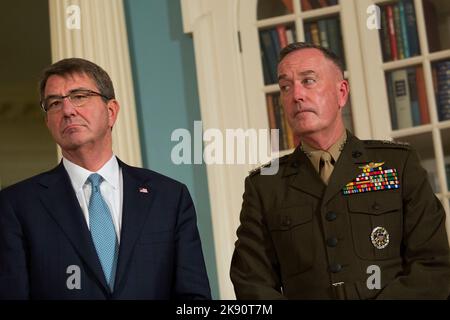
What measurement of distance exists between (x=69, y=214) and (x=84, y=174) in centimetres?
13

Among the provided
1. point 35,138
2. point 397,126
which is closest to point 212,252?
point 397,126

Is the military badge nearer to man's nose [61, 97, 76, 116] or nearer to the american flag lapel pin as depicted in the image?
the american flag lapel pin

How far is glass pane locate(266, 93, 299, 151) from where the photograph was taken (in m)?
3.70

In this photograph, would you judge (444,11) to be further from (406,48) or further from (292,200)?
(292,200)

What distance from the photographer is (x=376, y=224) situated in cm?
247

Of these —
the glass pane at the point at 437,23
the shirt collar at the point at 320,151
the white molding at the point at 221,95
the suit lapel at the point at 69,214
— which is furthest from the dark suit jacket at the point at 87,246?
the glass pane at the point at 437,23

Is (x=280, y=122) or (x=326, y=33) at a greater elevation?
(x=326, y=33)

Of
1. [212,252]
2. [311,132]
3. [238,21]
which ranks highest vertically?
[238,21]

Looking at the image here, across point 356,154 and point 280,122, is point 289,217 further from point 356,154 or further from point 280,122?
point 280,122

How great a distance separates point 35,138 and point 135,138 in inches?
175

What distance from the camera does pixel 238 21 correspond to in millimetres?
3885

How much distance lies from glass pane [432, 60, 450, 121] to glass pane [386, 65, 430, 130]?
0.05 meters

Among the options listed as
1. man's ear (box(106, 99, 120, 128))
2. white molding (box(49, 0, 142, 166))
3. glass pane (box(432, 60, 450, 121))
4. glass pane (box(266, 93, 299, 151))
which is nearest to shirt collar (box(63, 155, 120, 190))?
man's ear (box(106, 99, 120, 128))

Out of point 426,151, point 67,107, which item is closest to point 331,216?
point 67,107
